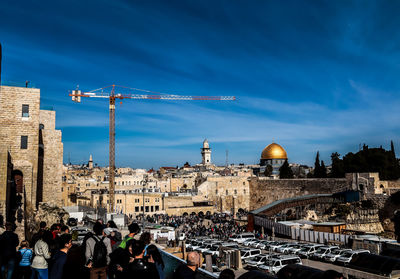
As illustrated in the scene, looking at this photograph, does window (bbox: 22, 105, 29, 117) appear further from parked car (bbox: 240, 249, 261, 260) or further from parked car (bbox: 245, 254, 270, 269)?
parked car (bbox: 245, 254, 270, 269)

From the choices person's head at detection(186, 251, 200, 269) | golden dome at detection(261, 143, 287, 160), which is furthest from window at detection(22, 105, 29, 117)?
golden dome at detection(261, 143, 287, 160)

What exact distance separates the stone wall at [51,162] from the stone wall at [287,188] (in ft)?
95.3

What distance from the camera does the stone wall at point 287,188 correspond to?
38875 millimetres

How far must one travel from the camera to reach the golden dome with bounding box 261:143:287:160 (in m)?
81.3

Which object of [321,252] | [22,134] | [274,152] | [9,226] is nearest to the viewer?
[9,226]

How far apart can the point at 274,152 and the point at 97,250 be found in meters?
79.0

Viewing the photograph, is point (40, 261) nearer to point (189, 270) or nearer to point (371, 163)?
point (189, 270)

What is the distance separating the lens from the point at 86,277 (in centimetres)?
531

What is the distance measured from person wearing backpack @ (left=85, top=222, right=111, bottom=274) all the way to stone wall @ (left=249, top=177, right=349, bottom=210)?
36.0 metres

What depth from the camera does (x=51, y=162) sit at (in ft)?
77.8

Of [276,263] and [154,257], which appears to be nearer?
[154,257]

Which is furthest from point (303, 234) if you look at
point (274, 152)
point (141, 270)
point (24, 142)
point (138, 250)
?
point (274, 152)

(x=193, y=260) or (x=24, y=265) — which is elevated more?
(x=193, y=260)

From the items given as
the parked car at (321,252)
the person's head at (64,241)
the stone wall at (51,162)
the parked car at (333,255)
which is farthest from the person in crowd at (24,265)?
the stone wall at (51,162)
